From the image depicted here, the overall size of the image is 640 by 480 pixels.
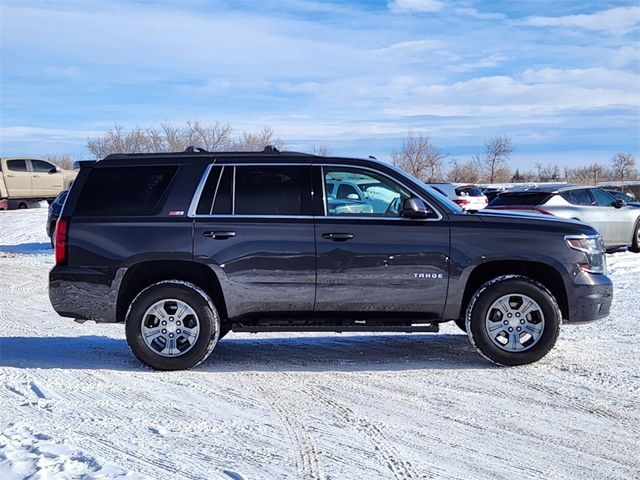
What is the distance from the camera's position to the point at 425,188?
279 inches

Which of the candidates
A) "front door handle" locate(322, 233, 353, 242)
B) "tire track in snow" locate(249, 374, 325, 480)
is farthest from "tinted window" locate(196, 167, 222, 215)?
"tire track in snow" locate(249, 374, 325, 480)

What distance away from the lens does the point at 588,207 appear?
16.2 meters

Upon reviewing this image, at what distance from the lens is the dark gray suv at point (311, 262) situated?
6852 mm

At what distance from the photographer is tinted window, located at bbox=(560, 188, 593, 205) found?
1617 cm

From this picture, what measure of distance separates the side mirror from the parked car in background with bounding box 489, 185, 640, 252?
9269mm

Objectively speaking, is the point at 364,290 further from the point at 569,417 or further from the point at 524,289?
the point at 569,417

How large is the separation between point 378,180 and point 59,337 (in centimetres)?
428

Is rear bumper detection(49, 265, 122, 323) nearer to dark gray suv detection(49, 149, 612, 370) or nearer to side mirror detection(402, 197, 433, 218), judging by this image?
dark gray suv detection(49, 149, 612, 370)

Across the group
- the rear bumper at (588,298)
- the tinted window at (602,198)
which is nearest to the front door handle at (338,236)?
the rear bumper at (588,298)

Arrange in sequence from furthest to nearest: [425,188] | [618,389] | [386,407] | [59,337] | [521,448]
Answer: [59,337] < [425,188] < [618,389] < [386,407] < [521,448]

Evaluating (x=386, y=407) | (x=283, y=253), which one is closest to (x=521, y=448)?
(x=386, y=407)

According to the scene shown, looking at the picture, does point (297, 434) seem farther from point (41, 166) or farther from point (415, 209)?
point (41, 166)

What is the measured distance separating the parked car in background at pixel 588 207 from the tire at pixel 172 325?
33.9 feet

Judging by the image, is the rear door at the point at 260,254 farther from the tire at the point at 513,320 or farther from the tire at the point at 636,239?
the tire at the point at 636,239
